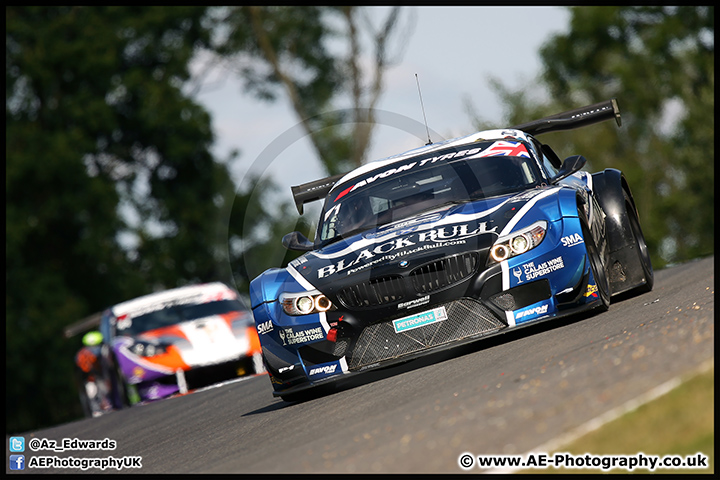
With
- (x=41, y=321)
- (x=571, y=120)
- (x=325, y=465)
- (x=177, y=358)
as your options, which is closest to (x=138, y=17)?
(x=41, y=321)

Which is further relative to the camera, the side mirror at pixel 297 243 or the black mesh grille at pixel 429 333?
the side mirror at pixel 297 243

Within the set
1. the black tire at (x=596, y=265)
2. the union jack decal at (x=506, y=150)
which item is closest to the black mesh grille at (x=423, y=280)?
Answer: the black tire at (x=596, y=265)

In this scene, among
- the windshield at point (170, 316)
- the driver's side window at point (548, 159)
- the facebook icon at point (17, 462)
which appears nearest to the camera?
the facebook icon at point (17, 462)

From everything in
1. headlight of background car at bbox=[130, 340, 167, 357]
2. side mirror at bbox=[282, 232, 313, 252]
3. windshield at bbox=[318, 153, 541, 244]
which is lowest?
headlight of background car at bbox=[130, 340, 167, 357]

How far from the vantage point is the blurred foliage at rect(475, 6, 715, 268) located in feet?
151

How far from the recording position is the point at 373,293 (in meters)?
6.93

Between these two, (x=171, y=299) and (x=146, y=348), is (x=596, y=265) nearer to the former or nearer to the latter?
(x=146, y=348)

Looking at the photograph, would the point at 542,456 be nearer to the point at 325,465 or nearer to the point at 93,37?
the point at 325,465

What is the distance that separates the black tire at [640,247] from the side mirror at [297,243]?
2670mm

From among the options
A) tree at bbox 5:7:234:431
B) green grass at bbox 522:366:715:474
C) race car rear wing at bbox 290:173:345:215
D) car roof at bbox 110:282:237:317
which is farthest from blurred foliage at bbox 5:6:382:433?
green grass at bbox 522:366:715:474

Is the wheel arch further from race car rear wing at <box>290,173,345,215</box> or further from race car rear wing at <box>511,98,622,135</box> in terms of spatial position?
race car rear wing at <box>290,173,345,215</box>

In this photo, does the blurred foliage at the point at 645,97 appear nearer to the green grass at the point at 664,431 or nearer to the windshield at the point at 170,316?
the windshield at the point at 170,316

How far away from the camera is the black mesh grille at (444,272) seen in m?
6.82

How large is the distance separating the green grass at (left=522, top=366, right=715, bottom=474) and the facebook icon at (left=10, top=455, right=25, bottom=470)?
5259 mm
